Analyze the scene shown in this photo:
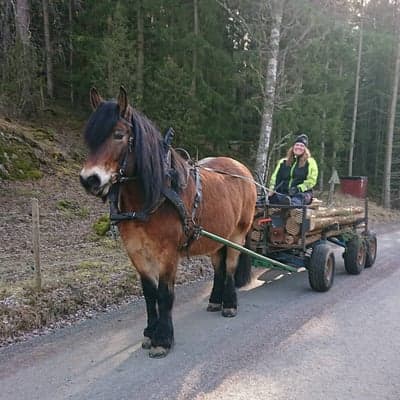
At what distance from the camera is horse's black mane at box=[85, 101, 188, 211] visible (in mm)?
3277

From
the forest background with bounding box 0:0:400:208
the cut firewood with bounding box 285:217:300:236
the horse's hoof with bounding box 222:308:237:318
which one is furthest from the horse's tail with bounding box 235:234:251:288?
the forest background with bounding box 0:0:400:208

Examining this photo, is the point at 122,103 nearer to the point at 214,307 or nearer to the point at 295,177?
the point at 214,307

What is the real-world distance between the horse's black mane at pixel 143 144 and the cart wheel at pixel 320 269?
2.78 meters

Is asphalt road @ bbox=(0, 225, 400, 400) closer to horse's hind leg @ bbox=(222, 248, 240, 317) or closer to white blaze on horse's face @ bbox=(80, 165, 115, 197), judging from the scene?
horse's hind leg @ bbox=(222, 248, 240, 317)

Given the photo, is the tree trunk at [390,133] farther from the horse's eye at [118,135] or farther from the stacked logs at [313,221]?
the horse's eye at [118,135]

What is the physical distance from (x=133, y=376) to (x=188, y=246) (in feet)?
4.20

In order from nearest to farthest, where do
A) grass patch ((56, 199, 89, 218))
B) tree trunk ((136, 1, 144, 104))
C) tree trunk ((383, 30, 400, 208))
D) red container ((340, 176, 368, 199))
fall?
grass patch ((56, 199, 89, 218)), tree trunk ((136, 1, 144, 104)), red container ((340, 176, 368, 199)), tree trunk ((383, 30, 400, 208))

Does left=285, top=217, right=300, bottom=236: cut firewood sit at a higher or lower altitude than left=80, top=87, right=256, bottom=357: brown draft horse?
lower

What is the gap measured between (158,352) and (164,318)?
0.29 meters

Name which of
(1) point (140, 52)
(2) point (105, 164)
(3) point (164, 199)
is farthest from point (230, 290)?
(1) point (140, 52)

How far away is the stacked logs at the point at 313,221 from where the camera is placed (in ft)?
19.6

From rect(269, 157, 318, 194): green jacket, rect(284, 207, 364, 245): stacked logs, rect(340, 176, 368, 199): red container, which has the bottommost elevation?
rect(340, 176, 368, 199): red container

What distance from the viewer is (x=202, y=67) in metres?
16.3

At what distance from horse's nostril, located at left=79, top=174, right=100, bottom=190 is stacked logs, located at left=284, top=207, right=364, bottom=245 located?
11.5ft
